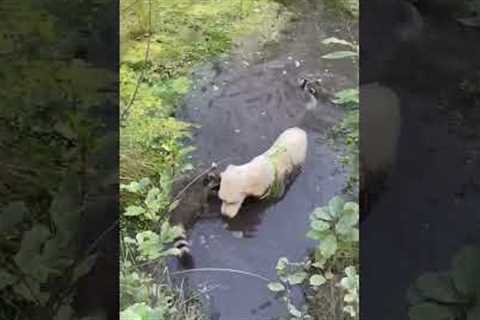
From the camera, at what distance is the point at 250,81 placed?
1.16m

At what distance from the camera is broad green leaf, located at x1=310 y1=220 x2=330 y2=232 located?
1.13 metres

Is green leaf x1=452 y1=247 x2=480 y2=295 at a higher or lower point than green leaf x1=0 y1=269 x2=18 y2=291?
higher

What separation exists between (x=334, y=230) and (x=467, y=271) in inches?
6.9

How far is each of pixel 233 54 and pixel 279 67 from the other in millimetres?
65

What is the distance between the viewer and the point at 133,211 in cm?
113

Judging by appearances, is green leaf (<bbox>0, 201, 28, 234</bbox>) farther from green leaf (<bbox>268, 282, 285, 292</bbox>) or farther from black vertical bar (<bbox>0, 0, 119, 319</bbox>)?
green leaf (<bbox>268, 282, 285, 292</bbox>)

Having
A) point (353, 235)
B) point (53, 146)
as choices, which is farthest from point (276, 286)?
point (53, 146)

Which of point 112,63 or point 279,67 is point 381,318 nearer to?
point 279,67

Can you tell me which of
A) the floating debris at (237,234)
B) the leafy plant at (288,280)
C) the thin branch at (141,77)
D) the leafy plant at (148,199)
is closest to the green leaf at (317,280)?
the leafy plant at (288,280)

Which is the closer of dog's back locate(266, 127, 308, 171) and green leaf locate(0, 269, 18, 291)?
green leaf locate(0, 269, 18, 291)

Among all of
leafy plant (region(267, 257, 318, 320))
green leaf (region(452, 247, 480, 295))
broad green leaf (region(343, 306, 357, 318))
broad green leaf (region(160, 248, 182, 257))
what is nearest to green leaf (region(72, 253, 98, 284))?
broad green leaf (region(160, 248, 182, 257))

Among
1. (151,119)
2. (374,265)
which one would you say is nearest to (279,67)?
(151,119)

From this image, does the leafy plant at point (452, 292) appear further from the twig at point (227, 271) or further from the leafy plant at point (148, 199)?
the leafy plant at point (148, 199)

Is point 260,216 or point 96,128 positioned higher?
point 96,128
